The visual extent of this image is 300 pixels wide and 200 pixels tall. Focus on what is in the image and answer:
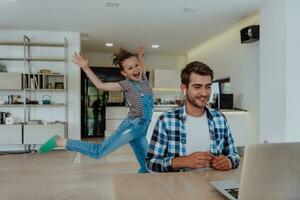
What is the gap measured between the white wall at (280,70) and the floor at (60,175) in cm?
208

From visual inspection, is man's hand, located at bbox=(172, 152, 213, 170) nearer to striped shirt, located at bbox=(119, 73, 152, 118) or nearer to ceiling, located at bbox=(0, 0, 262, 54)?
striped shirt, located at bbox=(119, 73, 152, 118)

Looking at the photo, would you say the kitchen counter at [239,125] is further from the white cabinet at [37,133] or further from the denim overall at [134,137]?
the white cabinet at [37,133]

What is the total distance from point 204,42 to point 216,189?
6833 mm

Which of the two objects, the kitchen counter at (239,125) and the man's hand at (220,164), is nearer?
the man's hand at (220,164)

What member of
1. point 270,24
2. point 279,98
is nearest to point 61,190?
point 279,98

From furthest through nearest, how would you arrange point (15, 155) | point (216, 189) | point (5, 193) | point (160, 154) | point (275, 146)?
1. point (15, 155)
2. point (5, 193)
3. point (160, 154)
4. point (216, 189)
5. point (275, 146)

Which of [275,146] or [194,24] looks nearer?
[275,146]

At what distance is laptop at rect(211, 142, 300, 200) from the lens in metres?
0.69

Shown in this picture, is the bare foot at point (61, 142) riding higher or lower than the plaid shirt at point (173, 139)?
lower

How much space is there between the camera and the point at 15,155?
5633 mm

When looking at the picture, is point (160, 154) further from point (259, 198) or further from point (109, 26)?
point (109, 26)

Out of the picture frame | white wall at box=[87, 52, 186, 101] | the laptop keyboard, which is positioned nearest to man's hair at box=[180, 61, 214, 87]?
the laptop keyboard

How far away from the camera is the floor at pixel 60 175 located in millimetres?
3207

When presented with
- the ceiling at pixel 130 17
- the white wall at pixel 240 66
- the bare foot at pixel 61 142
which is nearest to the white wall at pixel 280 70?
the ceiling at pixel 130 17
